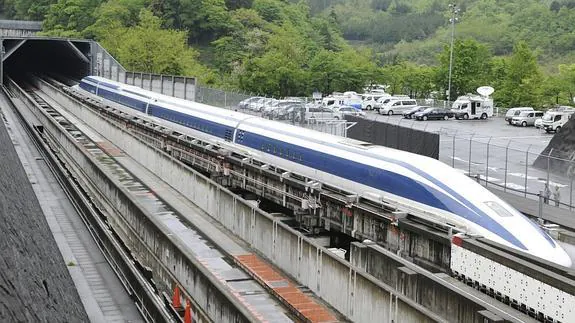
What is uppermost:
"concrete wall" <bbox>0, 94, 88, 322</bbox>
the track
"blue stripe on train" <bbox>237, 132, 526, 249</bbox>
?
"concrete wall" <bbox>0, 94, 88, 322</bbox>

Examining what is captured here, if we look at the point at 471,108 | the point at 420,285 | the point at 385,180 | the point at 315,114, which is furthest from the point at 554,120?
the point at 420,285

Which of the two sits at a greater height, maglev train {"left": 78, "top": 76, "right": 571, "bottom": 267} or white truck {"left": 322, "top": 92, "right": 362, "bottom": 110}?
white truck {"left": 322, "top": 92, "right": 362, "bottom": 110}

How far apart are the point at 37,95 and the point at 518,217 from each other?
72.4 meters

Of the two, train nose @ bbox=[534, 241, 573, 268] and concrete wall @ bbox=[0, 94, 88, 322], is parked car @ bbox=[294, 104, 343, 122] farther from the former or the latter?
concrete wall @ bbox=[0, 94, 88, 322]

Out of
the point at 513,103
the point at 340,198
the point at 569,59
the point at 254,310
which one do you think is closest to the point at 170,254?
the point at 254,310

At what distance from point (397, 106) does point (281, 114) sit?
73.8 feet

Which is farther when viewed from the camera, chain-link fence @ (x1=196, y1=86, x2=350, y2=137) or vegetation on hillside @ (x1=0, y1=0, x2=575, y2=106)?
vegetation on hillside @ (x1=0, y1=0, x2=575, y2=106)

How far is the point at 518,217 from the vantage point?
19.2 m

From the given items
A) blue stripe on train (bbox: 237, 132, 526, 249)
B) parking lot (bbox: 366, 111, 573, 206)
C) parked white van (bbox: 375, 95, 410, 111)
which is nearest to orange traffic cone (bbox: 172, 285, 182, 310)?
blue stripe on train (bbox: 237, 132, 526, 249)

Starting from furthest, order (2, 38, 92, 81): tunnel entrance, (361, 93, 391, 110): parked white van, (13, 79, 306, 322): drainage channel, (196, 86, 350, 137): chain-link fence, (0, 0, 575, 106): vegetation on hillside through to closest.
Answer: (2, 38, 92, 81): tunnel entrance, (0, 0, 575, 106): vegetation on hillside, (361, 93, 391, 110): parked white van, (196, 86, 350, 137): chain-link fence, (13, 79, 306, 322): drainage channel

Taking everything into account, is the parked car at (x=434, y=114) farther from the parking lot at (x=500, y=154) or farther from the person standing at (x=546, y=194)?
the person standing at (x=546, y=194)

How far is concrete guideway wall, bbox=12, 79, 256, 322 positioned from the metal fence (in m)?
12.7

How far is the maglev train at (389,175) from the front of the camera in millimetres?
18734

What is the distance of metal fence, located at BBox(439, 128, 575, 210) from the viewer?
29.3 metres
